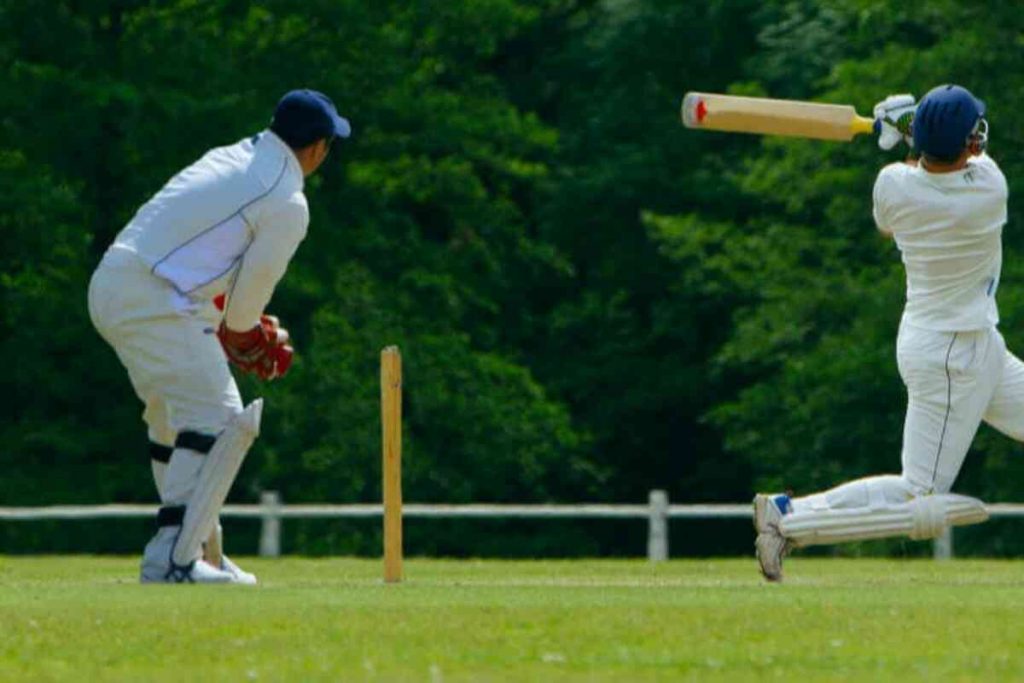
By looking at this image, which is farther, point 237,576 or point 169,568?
point 237,576

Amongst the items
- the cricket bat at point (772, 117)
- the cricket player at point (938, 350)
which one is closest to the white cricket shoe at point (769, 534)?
the cricket player at point (938, 350)

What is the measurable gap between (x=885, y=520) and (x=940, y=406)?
Result: 47 centimetres

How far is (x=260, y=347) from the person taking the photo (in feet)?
35.7

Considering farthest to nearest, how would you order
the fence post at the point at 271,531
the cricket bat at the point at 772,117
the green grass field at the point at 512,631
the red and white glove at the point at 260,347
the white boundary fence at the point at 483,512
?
the fence post at the point at 271,531, the white boundary fence at the point at 483,512, the cricket bat at the point at 772,117, the red and white glove at the point at 260,347, the green grass field at the point at 512,631

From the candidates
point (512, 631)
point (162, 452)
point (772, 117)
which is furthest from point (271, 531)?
point (512, 631)

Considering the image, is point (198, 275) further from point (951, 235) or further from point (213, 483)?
point (951, 235)

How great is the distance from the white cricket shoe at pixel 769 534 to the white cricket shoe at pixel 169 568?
1.99 metres

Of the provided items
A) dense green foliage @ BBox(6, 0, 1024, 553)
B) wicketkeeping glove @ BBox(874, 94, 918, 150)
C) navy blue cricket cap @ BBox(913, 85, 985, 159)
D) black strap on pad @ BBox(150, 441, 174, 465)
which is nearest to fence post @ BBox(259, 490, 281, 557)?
dense green foliage @ BBox(6, 0, 1024, 553)

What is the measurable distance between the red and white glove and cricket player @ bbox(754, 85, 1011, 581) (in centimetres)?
188

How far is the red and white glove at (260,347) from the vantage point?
428 inches

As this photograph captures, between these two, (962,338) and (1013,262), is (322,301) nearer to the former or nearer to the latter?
(1013,262)

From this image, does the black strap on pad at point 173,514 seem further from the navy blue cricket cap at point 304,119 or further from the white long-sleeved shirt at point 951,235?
the white long-sleeved shirt at point 951,235

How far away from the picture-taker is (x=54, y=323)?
30953 millimetres

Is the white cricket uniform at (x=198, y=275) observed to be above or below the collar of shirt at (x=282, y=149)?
below
